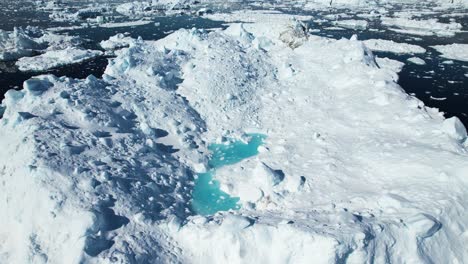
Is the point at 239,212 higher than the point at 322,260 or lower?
lower

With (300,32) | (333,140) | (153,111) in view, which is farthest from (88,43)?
(333,140)

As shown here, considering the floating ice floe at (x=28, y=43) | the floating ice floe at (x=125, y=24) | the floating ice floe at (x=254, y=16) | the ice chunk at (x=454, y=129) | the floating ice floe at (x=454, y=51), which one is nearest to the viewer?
the ice chunk at (x=454, y=129)

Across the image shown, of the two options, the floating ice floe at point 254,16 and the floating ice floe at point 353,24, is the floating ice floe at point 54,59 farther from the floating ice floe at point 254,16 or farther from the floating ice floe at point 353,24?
the floating ice floe at point 353,24

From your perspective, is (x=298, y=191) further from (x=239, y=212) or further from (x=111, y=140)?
(x=111, y=140)

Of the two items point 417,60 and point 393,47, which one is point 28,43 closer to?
point 393,47

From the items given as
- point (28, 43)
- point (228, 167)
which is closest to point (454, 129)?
point (228, 167)

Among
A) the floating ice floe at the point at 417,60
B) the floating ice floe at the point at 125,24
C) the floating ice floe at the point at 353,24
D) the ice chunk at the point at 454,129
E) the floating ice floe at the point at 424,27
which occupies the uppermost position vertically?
the ice chunk at the point at 454,129

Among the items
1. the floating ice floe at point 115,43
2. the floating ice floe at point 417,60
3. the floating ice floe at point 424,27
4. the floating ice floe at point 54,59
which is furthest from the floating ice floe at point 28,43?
the floating ice floe at point 424,27
